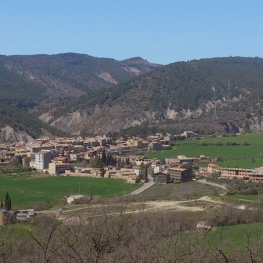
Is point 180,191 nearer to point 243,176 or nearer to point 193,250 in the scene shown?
point 243,176

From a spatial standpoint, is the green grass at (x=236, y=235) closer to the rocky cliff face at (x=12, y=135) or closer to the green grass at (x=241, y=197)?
the green grass at (x=241, y=197)

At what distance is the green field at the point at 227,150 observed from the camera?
176 ft

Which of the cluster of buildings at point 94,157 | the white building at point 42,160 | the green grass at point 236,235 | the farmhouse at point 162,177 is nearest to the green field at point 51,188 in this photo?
the farmhouse at point 162,177

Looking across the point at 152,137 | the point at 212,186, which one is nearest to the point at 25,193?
the point at 212,186

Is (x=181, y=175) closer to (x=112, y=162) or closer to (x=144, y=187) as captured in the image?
(x=144, y=187)

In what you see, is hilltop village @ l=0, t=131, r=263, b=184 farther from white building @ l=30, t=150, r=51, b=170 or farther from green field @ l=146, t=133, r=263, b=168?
green field @ l=146, t=133, r=263, b=168

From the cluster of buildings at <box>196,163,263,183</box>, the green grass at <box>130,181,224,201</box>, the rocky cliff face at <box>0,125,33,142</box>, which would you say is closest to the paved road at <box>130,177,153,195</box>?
the green grass at <box>130,181,224,201</box>

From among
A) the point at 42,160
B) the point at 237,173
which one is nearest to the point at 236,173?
the point at 237,173

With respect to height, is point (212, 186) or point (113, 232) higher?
point (113, 232)

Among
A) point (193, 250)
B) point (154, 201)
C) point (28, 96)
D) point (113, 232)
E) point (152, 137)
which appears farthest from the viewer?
point (28, 96)

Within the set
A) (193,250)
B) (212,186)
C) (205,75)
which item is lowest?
(212,186)

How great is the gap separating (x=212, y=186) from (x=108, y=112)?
221 ft

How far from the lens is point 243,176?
43.5 m

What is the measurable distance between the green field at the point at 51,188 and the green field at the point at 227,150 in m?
12.9
